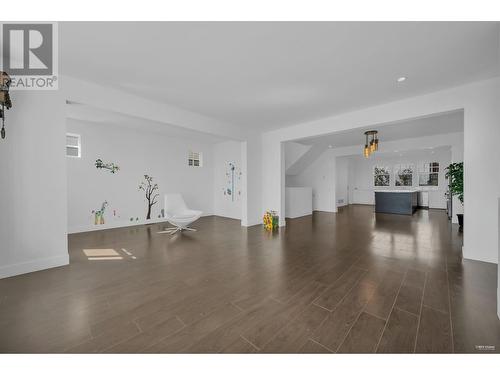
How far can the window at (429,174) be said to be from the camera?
32.0 feet

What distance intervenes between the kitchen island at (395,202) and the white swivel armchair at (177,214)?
693 centimetres

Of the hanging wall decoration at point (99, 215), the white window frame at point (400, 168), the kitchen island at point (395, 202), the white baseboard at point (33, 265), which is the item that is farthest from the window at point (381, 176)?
the white baseboard at point (33, 265)

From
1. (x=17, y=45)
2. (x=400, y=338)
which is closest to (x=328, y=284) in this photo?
(x=400, y=338)

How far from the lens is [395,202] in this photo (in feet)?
26.3

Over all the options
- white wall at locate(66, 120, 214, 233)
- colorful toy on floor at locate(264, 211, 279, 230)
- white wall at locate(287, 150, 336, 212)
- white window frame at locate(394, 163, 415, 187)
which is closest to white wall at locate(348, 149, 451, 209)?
white window frame at locate(394, 163, 415, 187)

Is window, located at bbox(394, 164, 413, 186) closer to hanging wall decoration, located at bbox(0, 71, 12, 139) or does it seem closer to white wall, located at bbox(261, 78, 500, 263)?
white wall, located at bbox(261, 78, 500, 263)

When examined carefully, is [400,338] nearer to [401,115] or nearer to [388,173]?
[401,115]

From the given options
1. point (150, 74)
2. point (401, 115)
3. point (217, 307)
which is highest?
point (150, 74)

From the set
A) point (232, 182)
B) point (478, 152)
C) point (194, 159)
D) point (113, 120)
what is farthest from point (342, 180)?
point (113, 120)

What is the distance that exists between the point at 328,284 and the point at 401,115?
10.8 feet

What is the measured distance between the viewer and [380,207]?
27.4ft

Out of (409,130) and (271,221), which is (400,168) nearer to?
(409,130)

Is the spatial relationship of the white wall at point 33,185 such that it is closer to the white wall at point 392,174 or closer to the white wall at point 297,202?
the white wall at point 297,202

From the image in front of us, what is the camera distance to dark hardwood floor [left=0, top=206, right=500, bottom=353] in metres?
1.56
